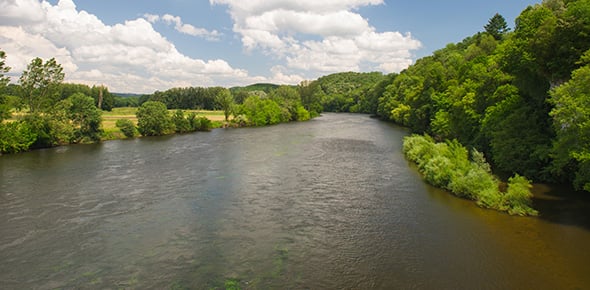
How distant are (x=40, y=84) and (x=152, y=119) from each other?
16.1m

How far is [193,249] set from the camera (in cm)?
1600

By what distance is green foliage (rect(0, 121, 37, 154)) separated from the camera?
3925cm

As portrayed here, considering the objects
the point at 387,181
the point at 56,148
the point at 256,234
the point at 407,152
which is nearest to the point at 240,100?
the point at 56,148

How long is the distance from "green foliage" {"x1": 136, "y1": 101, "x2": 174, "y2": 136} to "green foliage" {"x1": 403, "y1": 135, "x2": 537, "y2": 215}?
45.3m

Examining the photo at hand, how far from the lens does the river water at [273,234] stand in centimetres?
1352

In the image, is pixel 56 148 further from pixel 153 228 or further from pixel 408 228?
pixel 408 228

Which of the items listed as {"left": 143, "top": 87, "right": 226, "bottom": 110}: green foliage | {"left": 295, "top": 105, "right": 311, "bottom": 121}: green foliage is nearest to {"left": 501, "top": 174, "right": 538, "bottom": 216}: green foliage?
{"left": 295, "top": 105, "right": 311, "bottom": 121}: green foliage

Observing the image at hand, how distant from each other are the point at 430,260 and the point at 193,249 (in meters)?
10.4

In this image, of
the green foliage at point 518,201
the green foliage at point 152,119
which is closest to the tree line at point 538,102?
the green foliage at point 518,201

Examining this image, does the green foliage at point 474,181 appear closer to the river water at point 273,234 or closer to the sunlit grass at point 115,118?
the river water at point 273,234

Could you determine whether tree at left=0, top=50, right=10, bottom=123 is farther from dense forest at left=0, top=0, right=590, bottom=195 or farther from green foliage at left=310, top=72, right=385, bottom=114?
green foliage at left=310, top=72, right=385, bottom=114

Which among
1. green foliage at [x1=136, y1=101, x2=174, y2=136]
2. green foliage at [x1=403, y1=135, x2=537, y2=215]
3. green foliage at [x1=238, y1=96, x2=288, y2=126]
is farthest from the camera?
green foliage at [x1=238, y1=96, x2=288, y2=126]

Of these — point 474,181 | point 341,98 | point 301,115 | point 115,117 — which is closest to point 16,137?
point 115,117

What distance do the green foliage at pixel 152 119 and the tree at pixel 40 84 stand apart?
12972mm
